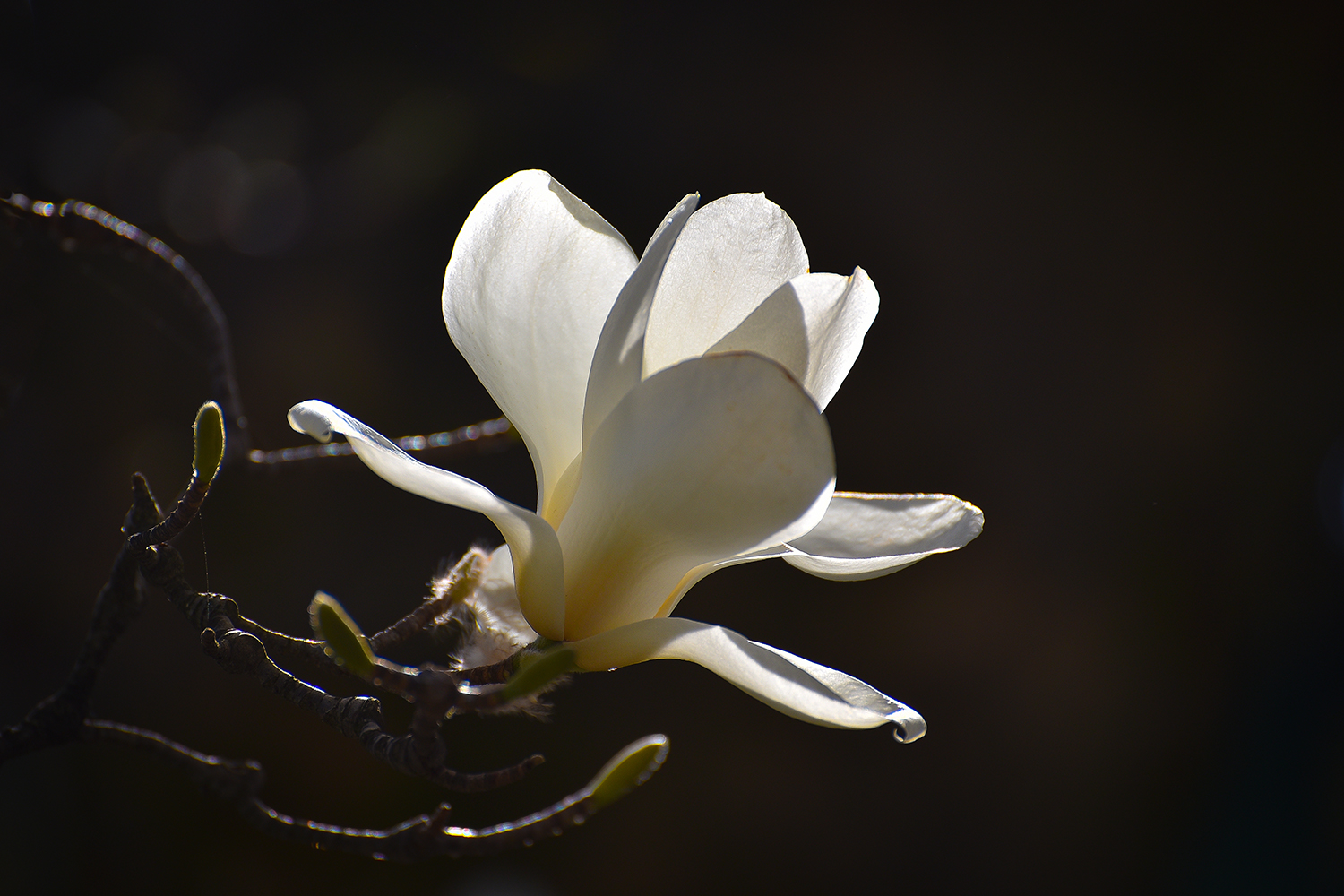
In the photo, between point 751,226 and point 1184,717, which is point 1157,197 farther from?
point 751,226

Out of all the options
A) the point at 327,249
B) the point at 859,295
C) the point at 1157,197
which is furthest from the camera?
the point at 1157,197

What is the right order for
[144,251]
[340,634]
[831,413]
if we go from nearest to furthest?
[340,634] < [144,251] < [831,413]

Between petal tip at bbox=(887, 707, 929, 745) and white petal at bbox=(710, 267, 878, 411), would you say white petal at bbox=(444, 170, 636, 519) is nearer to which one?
white petal at bbox=(710, 267, 878, 411)

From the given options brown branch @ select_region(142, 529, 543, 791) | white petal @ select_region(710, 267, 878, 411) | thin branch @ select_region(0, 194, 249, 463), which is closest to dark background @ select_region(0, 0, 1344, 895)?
thin branch @ select_region(0, 194, 249, 463)

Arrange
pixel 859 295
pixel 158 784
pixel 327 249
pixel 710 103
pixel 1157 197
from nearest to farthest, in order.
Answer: pixel 859 295 < pixel 158 784 < pixel 327 249 < pixel 710 103 < pixel 1157 197

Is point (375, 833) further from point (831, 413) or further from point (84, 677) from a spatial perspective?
point (831, 413)

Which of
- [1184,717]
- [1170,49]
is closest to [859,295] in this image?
[1170,49]

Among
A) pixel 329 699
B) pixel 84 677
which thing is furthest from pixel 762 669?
pixel 84 677
